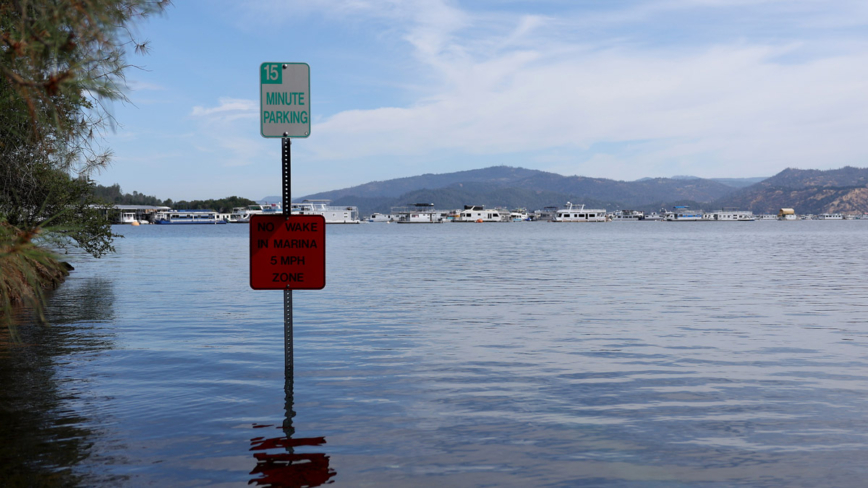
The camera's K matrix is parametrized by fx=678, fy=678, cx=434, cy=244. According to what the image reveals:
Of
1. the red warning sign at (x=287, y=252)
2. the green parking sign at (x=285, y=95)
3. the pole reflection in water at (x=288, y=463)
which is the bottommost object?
the pole reflection in water at (x=288, y=463)

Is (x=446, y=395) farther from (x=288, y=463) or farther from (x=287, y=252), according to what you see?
(x=288, y=463)

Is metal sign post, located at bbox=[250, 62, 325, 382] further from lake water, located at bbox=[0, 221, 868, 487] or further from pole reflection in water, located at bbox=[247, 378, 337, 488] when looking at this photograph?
pole reflection in water, located at bbox=[247, 378, 337, 488]

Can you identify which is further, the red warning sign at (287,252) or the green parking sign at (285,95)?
the red warning sign at (287,252)

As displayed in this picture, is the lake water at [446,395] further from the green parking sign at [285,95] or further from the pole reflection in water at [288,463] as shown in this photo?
the green parking sign at [285,95]

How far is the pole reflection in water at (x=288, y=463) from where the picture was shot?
20.3ft

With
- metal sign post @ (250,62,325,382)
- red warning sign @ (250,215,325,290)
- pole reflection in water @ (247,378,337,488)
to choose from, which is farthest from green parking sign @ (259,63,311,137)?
pole reflection in water @ (247,378,337,488)

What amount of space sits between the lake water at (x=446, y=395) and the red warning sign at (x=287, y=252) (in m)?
1.65

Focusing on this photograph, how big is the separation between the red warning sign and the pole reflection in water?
6.69 ft

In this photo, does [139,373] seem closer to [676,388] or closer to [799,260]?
[676,388]

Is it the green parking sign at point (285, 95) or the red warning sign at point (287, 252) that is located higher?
the green parking sign at point (285, 95)

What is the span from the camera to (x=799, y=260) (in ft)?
141

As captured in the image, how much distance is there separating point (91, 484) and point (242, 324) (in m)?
11.3

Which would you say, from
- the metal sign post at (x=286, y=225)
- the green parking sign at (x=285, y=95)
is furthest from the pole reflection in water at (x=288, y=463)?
the green parking sign at (x=285, y=95)

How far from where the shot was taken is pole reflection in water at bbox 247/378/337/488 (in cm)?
620
